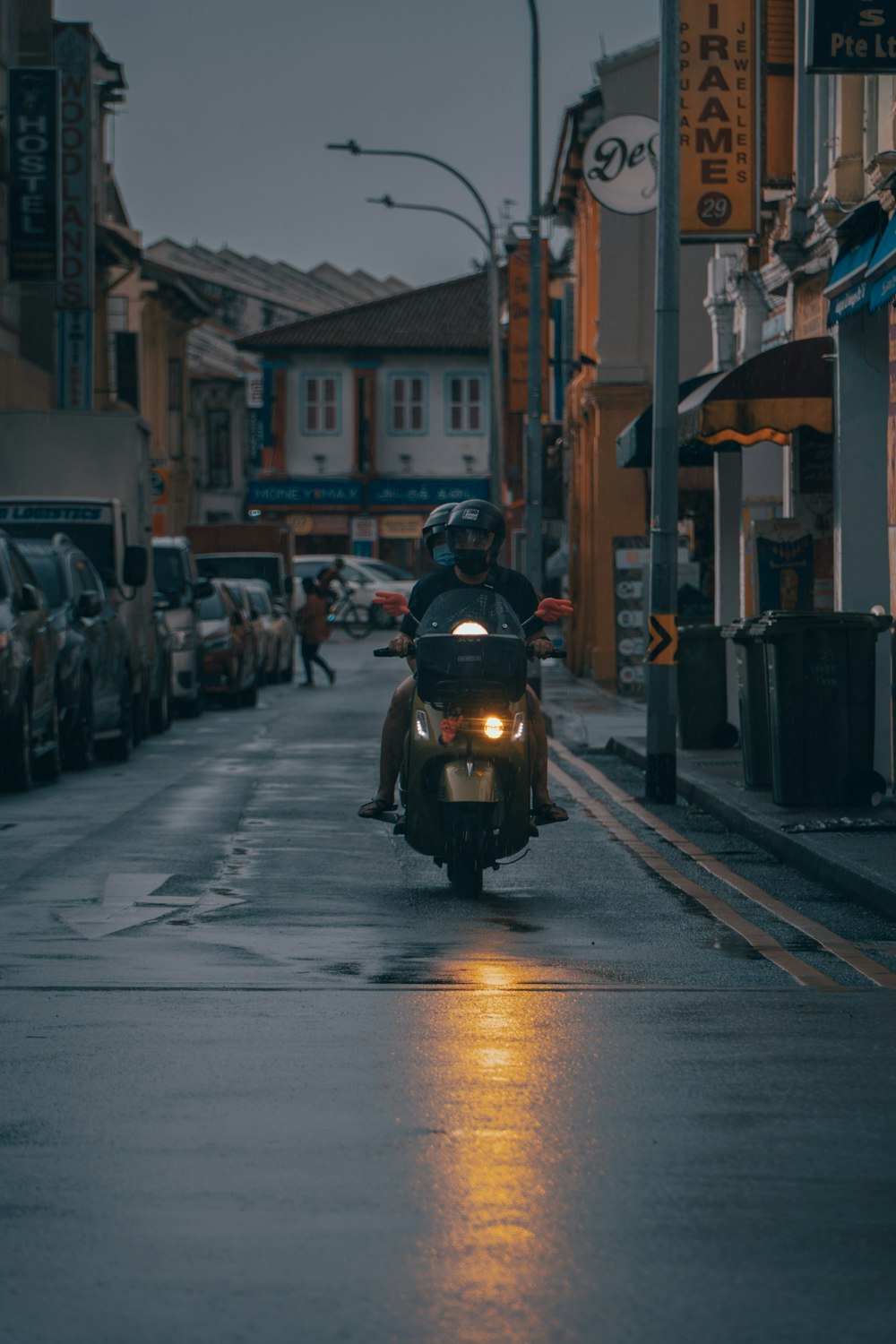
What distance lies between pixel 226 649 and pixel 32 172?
1229 cm

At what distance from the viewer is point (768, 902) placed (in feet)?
36.4

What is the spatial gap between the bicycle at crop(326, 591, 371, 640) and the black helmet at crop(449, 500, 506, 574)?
49557 millimetres

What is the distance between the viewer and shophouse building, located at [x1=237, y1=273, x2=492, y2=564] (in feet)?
266

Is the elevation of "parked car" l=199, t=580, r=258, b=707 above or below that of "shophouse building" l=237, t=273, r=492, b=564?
below

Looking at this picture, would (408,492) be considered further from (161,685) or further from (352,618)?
(161,685)

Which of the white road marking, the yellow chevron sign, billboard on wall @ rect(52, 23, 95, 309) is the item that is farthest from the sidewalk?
billboard on wall @ rect(52, 23, 95, 309)

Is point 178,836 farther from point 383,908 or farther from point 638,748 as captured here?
point 638,748

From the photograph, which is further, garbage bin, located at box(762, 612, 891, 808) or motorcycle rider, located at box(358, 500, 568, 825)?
garbage bin, located at box(762, 612, 891, 808)

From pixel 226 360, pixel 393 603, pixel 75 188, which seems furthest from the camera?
pixel 226 360

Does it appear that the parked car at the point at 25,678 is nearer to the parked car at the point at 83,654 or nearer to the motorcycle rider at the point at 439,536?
the parked car at the point at 83,654

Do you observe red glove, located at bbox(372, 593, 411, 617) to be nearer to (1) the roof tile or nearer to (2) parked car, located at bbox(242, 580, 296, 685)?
(2) parked car, located at bbox(242, 580, 296, 685)

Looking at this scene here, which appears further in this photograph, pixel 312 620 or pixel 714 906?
pixel 312 620

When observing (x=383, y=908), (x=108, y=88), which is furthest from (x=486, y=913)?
(x=108, y=88)

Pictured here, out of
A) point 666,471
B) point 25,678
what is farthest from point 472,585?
point 25,678
